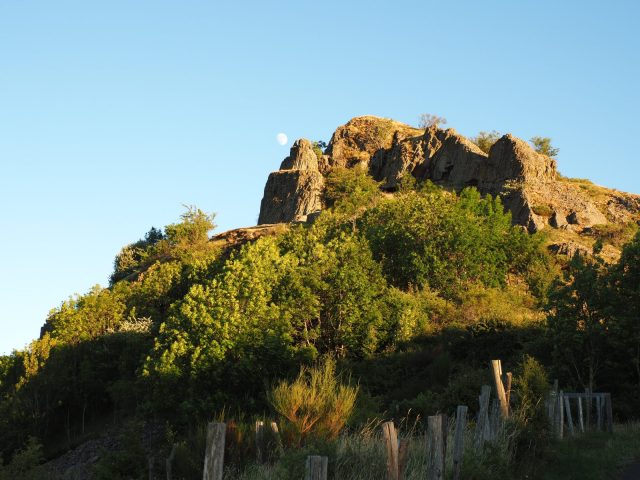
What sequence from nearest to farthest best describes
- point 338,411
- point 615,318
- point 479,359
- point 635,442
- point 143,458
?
point 338,411, point 635,442, point 143,458, point 615,318, point 479,359

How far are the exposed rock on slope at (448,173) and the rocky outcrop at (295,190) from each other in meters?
0.13

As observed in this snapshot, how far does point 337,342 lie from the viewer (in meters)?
41.3

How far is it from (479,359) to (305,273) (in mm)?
10907

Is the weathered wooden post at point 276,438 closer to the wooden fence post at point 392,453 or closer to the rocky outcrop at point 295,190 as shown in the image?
the wooden fence post at point 392,453

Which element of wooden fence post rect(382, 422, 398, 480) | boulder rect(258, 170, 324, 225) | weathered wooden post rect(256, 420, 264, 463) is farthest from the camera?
boulder rect(258, 170, 324, 225)

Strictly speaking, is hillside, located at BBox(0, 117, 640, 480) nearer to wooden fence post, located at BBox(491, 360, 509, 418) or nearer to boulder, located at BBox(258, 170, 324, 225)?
wooden fence post, located at BBox(491, 360, 509, 418)

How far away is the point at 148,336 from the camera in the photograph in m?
52.1

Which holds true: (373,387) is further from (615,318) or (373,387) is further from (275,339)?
(615,318)

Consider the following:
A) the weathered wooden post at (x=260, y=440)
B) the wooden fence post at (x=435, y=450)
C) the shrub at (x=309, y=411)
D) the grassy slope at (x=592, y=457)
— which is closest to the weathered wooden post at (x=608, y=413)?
the grassy slope at (x=592, y=457)

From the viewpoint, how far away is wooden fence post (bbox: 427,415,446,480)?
11688 mm

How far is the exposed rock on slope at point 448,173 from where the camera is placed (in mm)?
73188

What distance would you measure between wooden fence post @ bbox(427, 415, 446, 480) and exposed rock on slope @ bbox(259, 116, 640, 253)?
57.2 m

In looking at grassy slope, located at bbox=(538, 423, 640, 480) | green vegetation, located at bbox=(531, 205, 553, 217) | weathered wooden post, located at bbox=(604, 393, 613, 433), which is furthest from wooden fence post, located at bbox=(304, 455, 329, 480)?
green vegetation, located at bbox=(531, 205, 553, 217)

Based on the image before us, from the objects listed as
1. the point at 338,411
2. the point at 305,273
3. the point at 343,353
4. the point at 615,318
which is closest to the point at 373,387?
the point at 343,353
